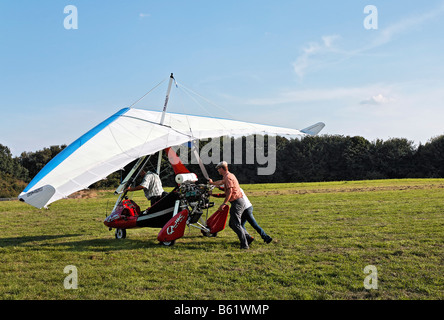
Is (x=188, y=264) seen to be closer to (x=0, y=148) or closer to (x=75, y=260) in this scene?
(x=75, y=260)

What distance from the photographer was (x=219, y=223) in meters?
10.5

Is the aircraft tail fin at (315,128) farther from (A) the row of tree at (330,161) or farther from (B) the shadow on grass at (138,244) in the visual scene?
(A) the row of tree at (330,161)

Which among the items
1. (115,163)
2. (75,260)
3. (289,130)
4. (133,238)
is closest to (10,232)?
(133,238)

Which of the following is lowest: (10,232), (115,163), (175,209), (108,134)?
(10,232)

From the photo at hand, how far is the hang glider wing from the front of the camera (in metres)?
7.97

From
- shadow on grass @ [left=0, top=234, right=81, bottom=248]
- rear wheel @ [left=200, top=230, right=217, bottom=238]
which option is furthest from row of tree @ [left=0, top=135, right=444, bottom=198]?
rear wheel @ [left=200, top=230, right=217, bottom=238]

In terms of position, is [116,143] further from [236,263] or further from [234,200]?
[236,263]

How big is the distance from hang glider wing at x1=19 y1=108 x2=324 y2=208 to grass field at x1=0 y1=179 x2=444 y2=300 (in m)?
1.67

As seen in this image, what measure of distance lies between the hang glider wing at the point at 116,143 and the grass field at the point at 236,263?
1.67 meters

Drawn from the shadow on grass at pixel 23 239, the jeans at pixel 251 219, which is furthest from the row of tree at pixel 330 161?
the jeans at pixel 251 219

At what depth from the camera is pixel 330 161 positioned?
252 feet

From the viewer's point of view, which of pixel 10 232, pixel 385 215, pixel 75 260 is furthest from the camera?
pixel 385 215

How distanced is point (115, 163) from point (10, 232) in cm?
691

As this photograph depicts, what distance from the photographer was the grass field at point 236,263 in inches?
237
